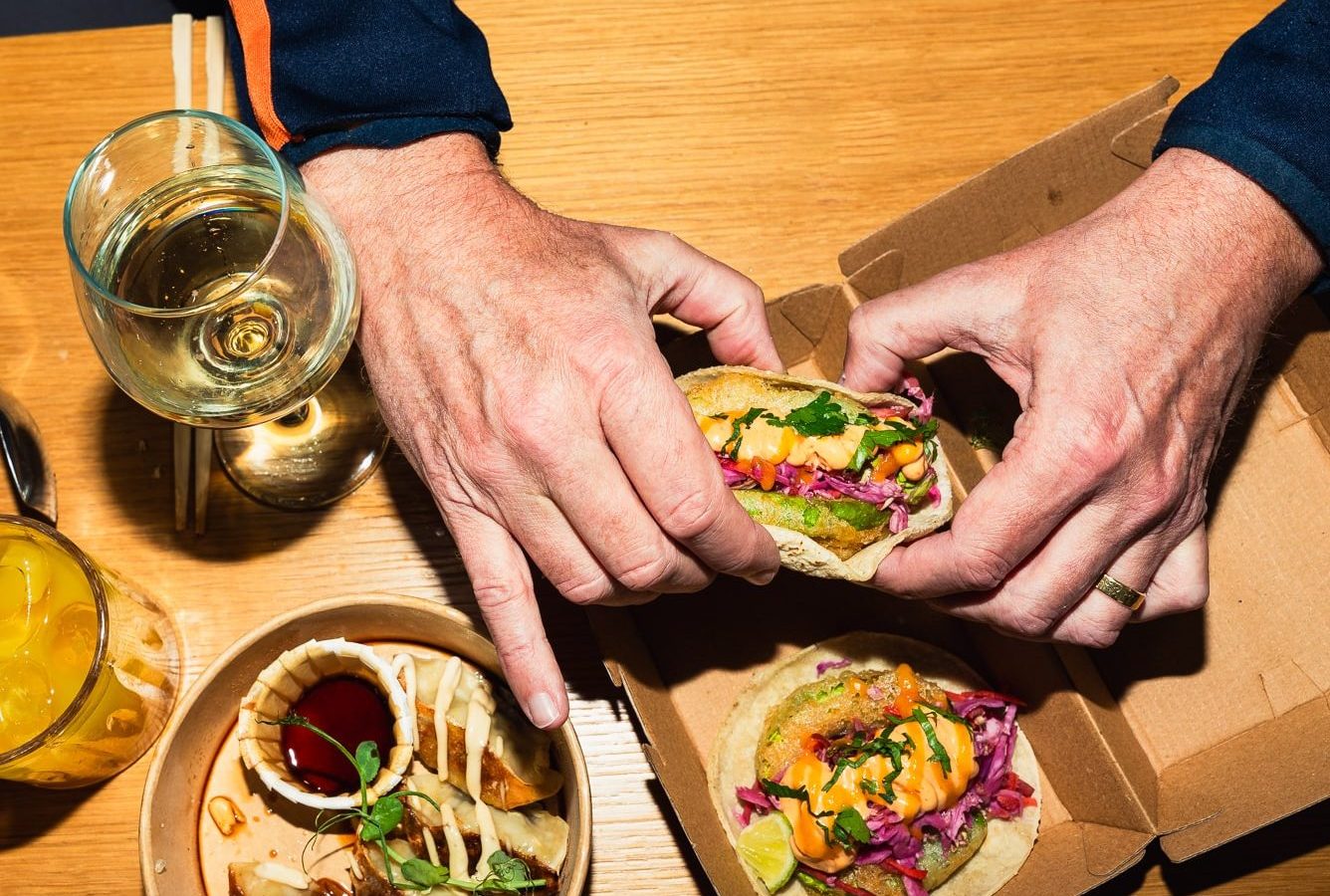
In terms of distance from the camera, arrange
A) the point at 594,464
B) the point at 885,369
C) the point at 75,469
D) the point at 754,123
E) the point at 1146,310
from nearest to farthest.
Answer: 1. the point at 594,464
2. the point at 1146,310
3. the point at 885,369
4. the point at 75,469
5. the point at 754,123

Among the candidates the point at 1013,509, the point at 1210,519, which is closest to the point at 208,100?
the point at 1013,509

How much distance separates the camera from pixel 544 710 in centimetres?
146

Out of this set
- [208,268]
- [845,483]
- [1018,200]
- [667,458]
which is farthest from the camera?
[1018,200]

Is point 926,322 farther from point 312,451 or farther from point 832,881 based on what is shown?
point 312,451

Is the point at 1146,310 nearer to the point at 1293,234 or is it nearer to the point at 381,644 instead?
the point at 1293,234

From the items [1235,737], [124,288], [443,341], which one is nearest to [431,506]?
[443,341]

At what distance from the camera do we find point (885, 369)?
1.70 meters

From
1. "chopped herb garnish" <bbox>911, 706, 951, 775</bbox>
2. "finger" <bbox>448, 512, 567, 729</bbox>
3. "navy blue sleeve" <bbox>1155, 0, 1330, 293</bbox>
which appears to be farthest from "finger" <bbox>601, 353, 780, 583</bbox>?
"navy blue sleeve" <bbox>1155, 0, 1330, 293</bbox>

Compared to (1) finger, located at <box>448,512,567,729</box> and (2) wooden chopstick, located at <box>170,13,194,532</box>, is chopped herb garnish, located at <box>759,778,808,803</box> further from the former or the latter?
(2) wooden chopstick, located at <box>170,13,194,532</box>

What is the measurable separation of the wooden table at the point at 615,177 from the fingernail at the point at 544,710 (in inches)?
12.5

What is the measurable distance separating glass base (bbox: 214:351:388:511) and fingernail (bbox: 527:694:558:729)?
572 mm

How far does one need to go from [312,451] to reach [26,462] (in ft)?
1.52

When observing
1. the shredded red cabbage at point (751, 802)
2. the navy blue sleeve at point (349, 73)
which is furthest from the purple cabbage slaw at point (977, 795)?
the navy blue sleeve at point (349, 73)

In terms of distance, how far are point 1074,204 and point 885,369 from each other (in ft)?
1.78
